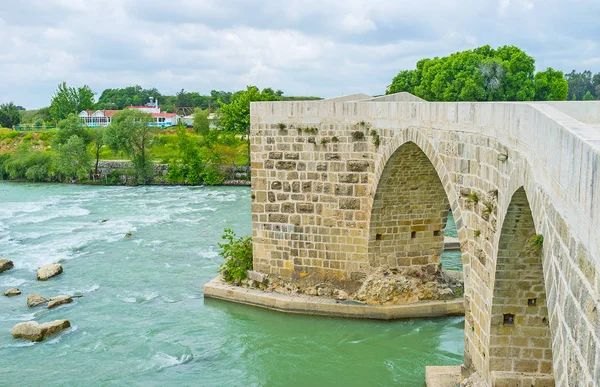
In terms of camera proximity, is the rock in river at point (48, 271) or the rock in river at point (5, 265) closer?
the rock in river at point (48, 271)

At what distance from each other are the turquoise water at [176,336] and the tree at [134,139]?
19.1m

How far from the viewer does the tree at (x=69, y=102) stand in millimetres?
73750

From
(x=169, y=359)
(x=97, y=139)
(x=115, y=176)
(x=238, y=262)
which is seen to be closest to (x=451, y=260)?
(x=238, y=262)

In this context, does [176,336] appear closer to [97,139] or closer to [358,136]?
[358,136]

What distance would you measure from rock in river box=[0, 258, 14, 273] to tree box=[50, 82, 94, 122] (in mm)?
59205

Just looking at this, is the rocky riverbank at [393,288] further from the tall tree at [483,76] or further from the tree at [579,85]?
the tree at [579,85]

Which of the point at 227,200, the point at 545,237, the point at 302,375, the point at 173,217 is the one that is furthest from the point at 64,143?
the point at 545,237

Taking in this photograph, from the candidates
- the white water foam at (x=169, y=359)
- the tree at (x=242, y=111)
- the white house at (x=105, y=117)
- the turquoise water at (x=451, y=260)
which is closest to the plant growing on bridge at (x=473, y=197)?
the white water foam at (x=169, y=359)

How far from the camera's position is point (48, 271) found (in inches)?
610

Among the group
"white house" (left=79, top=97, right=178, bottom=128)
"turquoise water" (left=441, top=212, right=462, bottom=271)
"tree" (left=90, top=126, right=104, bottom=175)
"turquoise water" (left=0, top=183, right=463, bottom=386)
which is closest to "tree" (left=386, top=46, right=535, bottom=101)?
"tree" (left=90, top=126, right=104, bottom=175)

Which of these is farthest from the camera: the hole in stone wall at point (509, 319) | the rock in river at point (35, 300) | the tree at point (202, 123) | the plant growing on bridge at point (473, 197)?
the tree at point (202, 123)

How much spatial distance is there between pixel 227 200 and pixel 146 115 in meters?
13.1

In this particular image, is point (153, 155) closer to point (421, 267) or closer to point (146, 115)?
point (146, 115)

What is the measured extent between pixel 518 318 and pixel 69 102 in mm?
73709
